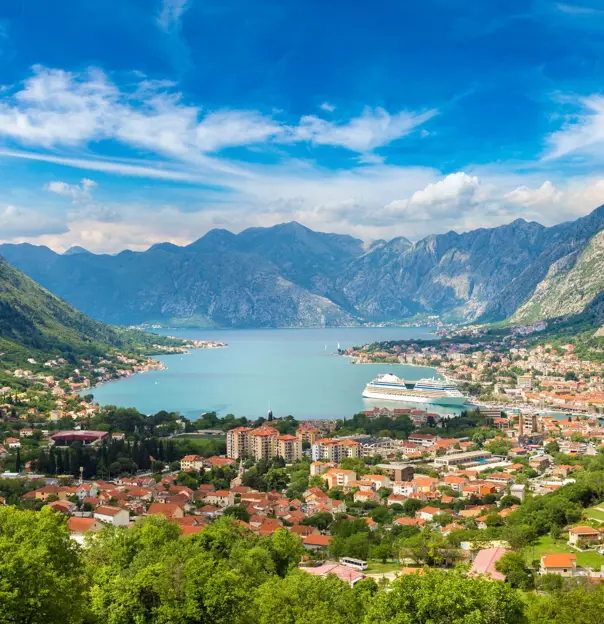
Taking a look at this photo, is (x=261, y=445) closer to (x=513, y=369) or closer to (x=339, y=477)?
(x=339, y=477)

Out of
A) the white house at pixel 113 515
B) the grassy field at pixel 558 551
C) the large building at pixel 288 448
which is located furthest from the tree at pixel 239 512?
the large building at pixel 288 448

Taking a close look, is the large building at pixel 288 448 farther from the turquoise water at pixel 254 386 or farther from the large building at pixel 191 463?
the turquoise water at pixel 254 386

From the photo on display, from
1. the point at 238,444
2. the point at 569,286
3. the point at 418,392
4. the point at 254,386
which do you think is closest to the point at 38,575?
the point at 238,444

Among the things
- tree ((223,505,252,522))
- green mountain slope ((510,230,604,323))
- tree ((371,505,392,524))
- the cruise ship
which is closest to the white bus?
tree ((223,505,252,522))

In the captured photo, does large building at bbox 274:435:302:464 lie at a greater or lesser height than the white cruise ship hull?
greater

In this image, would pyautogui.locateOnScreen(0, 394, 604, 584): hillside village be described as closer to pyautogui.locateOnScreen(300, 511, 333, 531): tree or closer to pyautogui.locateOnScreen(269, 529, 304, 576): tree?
pyautogui.locateOnScreen(300, 511, 333, 531): tree
